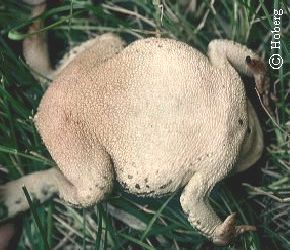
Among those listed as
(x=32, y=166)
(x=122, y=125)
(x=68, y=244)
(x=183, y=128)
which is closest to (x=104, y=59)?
(x=122, y=125)

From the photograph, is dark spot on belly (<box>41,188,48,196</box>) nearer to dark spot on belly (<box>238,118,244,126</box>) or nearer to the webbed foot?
the webbed foot

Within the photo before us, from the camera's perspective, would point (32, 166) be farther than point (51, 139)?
Yes

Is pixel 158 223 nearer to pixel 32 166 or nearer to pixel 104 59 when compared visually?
pixel 32 166

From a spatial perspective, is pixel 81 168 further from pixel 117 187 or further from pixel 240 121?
pixel 240 121

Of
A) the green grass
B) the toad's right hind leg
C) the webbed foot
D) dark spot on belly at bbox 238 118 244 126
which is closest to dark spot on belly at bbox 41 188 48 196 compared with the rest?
the green grass

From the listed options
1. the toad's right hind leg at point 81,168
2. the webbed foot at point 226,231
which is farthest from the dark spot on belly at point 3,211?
the webbed foot at point 226,231

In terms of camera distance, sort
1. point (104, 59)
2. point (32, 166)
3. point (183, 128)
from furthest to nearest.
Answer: point (32, 166) → point (104, 59) → point (183, 128)

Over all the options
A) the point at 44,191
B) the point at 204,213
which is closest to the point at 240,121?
A: the point at 204,213
